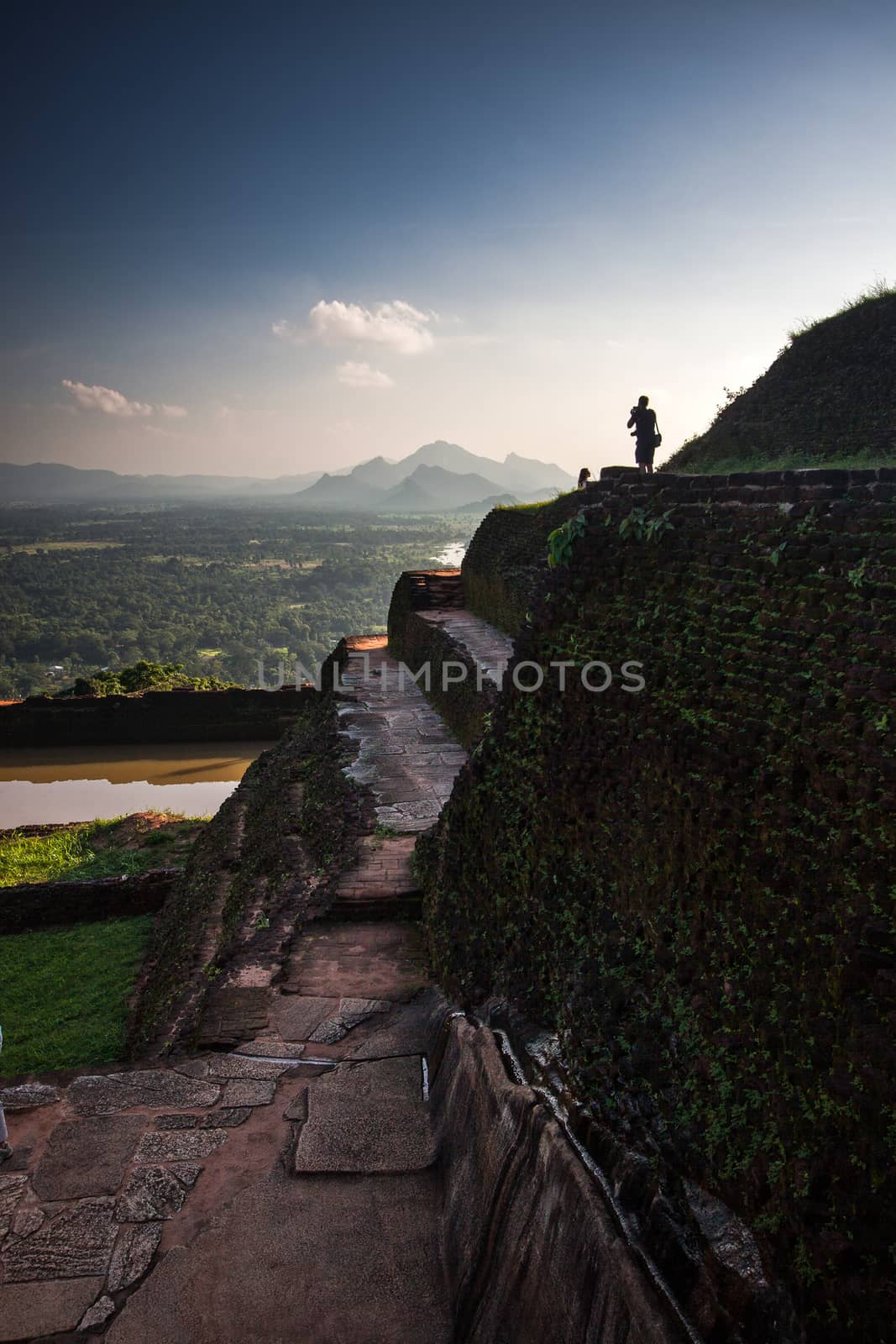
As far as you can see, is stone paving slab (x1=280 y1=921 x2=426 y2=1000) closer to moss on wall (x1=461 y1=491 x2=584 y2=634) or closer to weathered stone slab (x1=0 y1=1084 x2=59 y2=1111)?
weathered stone slab (x1=0 y1=1084 x2=59 y2=1111)

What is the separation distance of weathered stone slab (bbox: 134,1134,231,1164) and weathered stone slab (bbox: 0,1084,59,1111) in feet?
2.45

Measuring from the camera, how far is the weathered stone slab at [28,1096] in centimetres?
394

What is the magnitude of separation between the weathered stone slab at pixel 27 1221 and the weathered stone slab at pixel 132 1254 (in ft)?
1.16

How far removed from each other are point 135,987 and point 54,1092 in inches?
155

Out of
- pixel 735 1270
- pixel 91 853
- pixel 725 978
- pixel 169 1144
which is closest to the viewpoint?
pixel 735 1270

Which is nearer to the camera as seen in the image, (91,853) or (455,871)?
(455,871)

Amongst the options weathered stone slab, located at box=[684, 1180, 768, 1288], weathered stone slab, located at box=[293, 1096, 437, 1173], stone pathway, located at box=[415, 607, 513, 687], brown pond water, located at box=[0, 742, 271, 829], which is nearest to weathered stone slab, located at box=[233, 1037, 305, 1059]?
weathered stone slab, located at box=[293, 1096, 437, 1173]

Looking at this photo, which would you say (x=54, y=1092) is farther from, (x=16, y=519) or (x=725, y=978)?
(x=16, y=519)

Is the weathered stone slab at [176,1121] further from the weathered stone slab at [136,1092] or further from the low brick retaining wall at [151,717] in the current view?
the low brick retaining wall at [151,717]

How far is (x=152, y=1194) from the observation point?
127 inches

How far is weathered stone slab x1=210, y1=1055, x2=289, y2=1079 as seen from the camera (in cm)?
420

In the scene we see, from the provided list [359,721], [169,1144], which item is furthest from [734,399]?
[169,1144]

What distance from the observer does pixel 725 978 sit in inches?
102

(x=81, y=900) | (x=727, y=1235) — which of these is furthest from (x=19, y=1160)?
(x=81, y=900)
